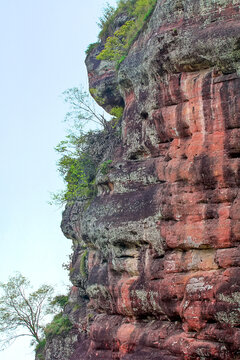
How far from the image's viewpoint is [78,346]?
113 ft

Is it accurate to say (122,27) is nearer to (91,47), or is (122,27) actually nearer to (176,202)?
(91,47)

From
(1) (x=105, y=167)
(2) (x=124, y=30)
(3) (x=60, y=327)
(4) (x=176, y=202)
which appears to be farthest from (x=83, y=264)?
(2) (x=124, y=30)

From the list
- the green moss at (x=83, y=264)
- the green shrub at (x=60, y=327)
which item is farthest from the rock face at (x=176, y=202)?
the green shrub at (x=60, y=327)

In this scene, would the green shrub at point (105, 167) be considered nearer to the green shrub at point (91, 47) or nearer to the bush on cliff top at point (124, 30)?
the bush on cliff top at point (124, 30)

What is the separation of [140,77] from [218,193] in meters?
8.03

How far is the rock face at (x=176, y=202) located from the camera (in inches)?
890

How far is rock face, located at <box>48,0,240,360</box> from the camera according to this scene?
22.6 meters

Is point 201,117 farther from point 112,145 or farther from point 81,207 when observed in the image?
point 81,207

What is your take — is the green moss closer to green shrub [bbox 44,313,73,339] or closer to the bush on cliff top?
green shrub [bbox 44,313,73,339]

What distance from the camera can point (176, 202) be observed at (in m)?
24.7

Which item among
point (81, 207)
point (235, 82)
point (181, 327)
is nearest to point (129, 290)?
point (181, 327)

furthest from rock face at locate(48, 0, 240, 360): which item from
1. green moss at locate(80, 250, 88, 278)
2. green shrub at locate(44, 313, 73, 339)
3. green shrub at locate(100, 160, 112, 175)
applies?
green shrub at locate(44, 313, 73, 339)

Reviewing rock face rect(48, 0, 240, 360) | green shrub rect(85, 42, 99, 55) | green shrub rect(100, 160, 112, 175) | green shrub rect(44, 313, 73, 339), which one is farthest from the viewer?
green shrub rect(85, 42, 99, 55)

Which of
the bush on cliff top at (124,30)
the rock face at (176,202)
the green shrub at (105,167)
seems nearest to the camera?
the rock face at (176,202)
